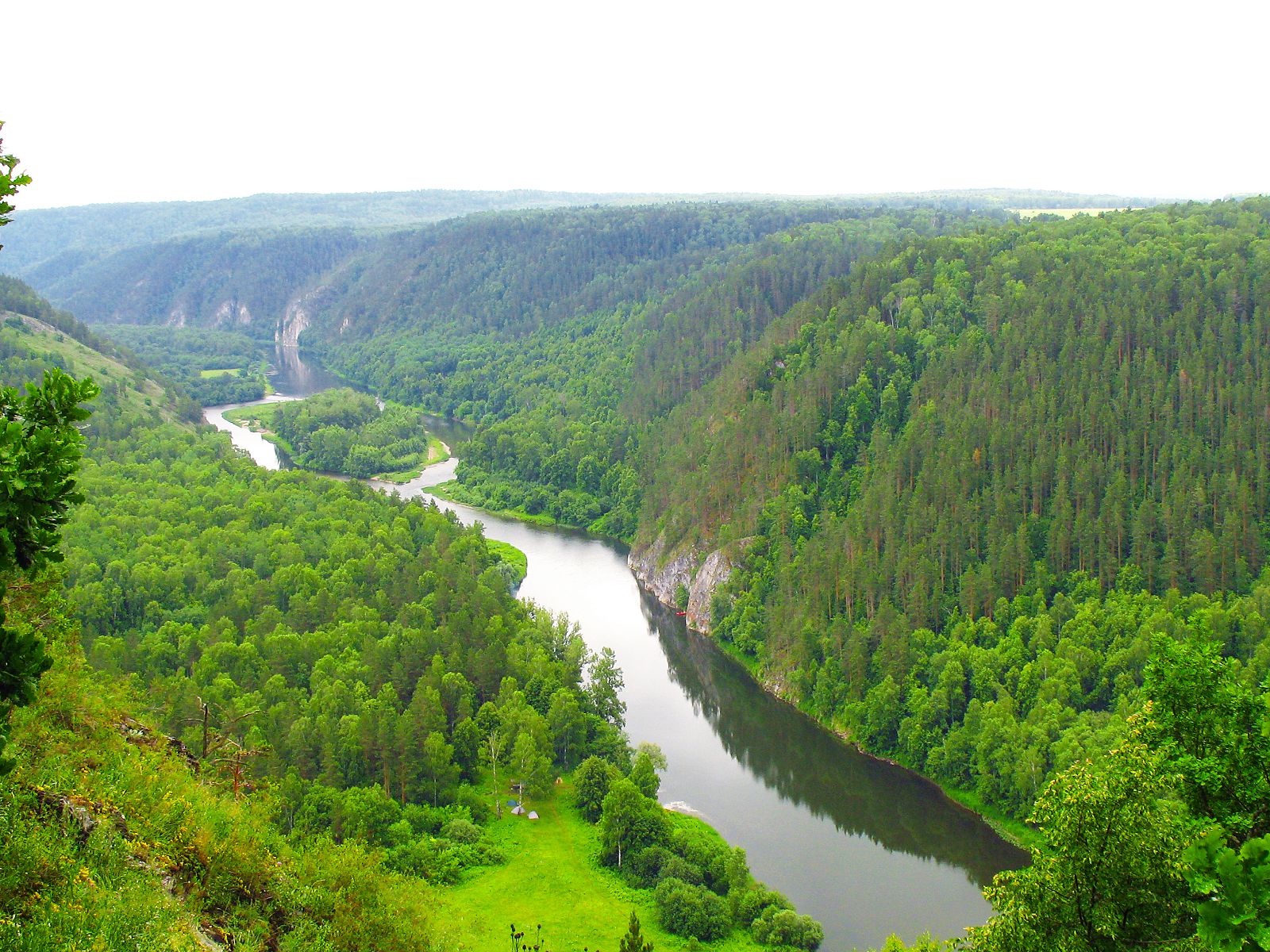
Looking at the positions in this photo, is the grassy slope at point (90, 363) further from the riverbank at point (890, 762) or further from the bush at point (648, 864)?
the bush at point (648, 864)

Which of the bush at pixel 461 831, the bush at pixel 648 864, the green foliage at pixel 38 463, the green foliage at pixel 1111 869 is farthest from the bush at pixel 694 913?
the green foliage at pixel 38 463

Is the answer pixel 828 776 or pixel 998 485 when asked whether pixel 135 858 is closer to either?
pixel 828 776

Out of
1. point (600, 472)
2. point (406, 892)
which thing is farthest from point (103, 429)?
point (406, 892)

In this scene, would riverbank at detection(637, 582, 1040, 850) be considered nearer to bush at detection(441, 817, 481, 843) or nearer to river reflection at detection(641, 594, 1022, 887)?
river reflection at detection(641, 594, 1022, 887)

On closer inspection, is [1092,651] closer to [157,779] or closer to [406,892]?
[406,892]

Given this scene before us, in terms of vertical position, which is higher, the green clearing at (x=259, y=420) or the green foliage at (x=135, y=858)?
the green foliage at (x=135, y=858)

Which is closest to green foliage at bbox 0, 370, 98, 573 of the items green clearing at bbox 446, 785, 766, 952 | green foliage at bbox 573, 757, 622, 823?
green clearing at bbox 446, 785, 766, 952
